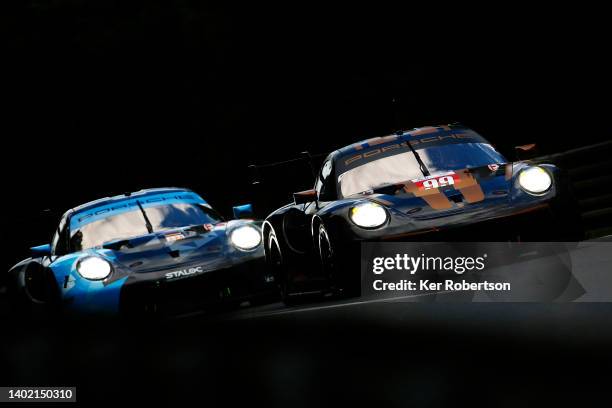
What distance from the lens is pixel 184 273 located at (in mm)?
9250

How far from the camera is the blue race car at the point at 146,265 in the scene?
9180 mm

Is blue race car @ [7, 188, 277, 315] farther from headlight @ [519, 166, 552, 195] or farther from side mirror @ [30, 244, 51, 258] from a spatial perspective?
headlight @ [519, 166, 552, 195]

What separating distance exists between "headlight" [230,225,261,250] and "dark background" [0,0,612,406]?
1369mm

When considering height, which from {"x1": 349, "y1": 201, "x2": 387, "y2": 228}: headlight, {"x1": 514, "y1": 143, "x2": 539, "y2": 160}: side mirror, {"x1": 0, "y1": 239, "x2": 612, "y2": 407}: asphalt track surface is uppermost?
{"x1": 514, "y1": 143, "x2": 539, "y2": 160}: side mirror

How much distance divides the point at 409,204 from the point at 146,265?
2364 mm

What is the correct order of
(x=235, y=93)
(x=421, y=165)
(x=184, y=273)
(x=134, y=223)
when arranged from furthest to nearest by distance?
1. (x=235, y=93)
2. (x=134, y=223)
3. (x=184, y=273)
4. (x=421, y=165)

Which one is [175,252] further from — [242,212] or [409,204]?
[409,204]

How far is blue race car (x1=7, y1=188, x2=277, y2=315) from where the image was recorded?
9180mm

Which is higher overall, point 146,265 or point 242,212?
point 242,212

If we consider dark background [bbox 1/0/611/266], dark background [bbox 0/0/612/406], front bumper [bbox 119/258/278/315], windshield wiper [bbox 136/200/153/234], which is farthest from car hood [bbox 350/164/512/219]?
dark background [bbox 1/0/611/266]

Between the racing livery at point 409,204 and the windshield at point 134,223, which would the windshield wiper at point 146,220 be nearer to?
the windshield at point 134,223

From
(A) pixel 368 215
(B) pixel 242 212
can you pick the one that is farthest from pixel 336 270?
(B) pixel 242 212

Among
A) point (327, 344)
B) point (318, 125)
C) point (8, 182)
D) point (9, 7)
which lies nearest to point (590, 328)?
point (327, 344)

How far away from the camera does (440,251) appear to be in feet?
24.2
